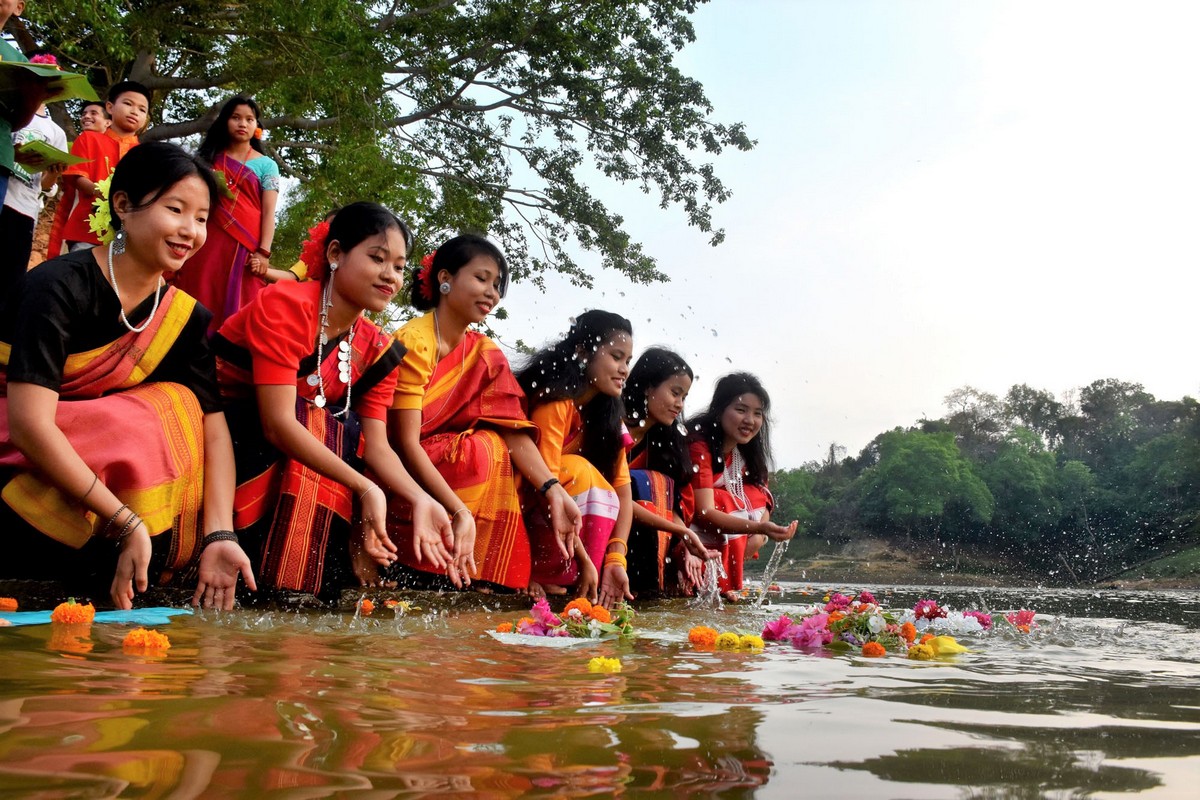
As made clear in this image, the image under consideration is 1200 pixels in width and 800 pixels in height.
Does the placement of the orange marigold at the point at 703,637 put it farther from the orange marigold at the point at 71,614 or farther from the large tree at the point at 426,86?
the large tree at the point at 426,86

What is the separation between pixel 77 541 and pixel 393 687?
147 cm

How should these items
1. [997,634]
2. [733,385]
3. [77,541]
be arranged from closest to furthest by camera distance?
[77,541] → [997,634] → [733,385]

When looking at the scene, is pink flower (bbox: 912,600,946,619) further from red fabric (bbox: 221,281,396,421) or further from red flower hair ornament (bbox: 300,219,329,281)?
red flower hair ornament (bbox: 300,219,329,281)

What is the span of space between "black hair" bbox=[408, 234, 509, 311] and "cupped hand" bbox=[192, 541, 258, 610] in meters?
1.72

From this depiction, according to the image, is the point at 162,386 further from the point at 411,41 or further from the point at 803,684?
the point at 411,41

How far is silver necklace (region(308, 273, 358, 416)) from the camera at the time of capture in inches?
126

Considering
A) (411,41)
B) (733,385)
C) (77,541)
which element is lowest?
(77,541)

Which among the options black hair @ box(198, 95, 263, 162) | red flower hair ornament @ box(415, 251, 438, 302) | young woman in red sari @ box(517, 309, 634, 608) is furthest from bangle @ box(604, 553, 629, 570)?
black hair @ box(198, 95, 263, 162)

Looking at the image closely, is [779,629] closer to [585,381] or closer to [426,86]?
[585,381]

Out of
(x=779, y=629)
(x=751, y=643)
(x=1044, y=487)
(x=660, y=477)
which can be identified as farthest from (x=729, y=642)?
(x=1044, y=487)

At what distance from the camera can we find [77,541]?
2508 mm

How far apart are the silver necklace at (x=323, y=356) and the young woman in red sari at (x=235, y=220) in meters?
1.47

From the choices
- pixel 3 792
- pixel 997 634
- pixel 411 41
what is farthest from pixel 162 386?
pixel 411 41

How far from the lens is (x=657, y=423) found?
5.32m
